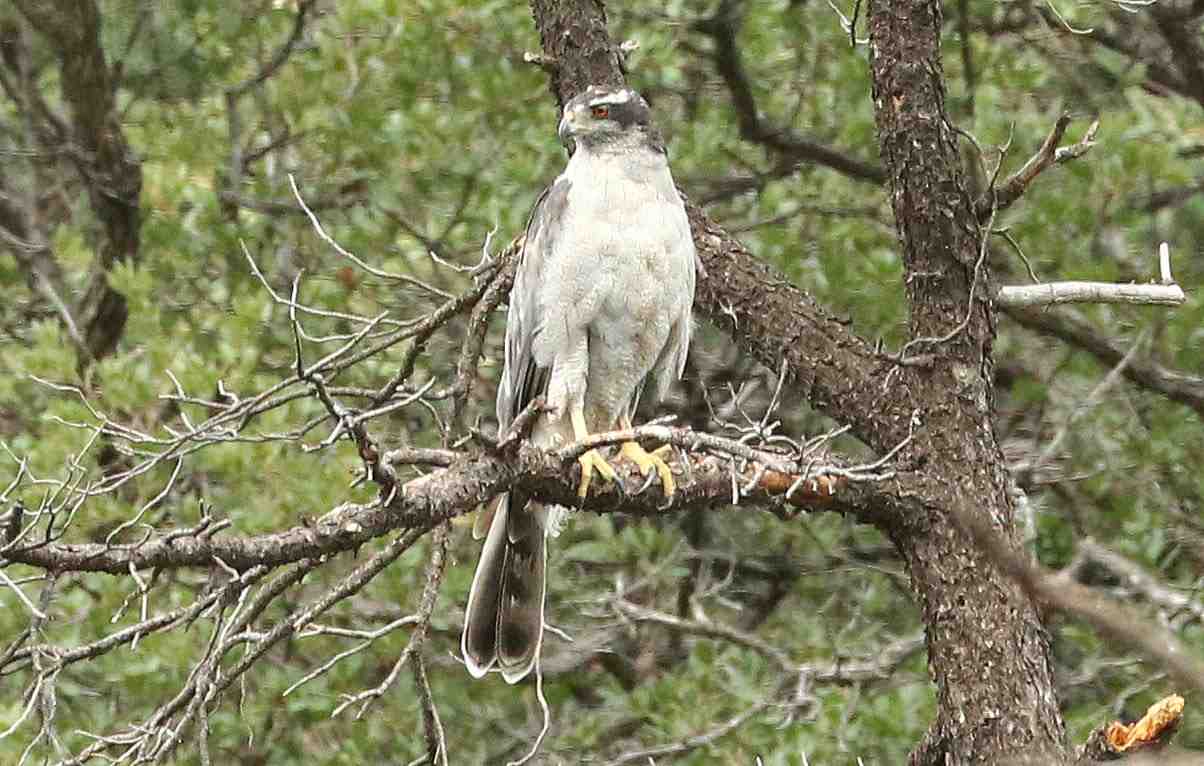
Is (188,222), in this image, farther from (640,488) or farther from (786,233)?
(640,488)

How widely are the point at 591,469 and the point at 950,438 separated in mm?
920

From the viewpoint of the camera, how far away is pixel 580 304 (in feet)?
15.1

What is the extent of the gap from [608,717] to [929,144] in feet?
10.2

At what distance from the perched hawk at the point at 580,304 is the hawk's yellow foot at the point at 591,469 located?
530mm

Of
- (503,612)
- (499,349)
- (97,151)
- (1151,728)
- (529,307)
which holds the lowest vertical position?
(499,349)

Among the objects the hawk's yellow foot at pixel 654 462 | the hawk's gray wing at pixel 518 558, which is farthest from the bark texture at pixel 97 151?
the hawk's yellow foot at pixel 654 462

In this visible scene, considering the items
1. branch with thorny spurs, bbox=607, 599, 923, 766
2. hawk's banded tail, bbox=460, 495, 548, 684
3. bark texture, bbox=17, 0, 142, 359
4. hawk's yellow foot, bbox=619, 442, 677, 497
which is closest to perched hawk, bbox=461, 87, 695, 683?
hawk's banded tail, bbox=460, 495, 548, 684

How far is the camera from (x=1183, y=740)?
5.64 m

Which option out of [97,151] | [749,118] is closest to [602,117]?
[749,118]

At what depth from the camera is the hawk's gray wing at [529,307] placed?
463 centimetres

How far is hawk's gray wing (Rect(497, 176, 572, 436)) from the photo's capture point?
4629 mm

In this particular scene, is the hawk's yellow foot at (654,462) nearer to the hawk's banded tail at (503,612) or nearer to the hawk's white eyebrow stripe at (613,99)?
the hawk's banded tail at (503,612)

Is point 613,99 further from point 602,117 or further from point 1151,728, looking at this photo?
point 1151,728

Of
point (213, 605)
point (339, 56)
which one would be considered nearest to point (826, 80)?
point (339, 56)
